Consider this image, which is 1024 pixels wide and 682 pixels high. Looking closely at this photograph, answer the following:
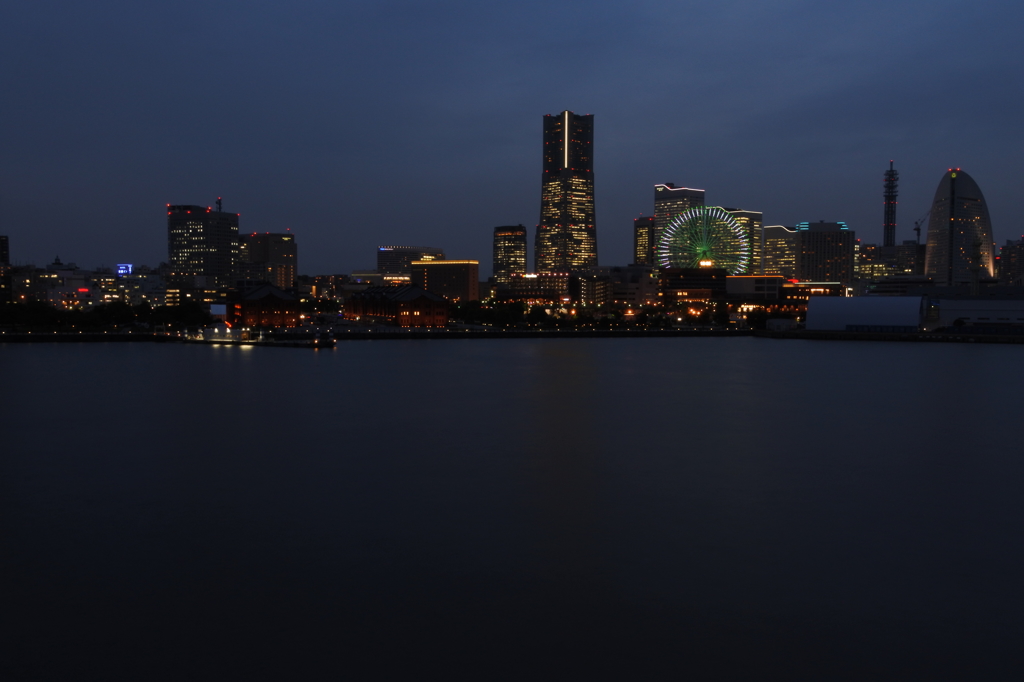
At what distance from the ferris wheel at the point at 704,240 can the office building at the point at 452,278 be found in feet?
138

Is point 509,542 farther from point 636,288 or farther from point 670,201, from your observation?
point 670,201

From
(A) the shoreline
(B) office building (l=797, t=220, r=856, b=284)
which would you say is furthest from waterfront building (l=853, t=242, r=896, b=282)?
(A) the shoreline

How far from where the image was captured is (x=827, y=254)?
11912 centimetres

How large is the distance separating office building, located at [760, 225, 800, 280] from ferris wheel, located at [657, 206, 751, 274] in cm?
5227

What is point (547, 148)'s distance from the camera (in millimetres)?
134625

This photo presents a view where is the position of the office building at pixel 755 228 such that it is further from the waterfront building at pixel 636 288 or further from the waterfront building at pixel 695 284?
the waterfront building at pixel 695 284

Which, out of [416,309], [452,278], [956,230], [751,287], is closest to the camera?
[416,309]

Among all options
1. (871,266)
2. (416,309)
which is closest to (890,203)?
(871,266)

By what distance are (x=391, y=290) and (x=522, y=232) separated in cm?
7209

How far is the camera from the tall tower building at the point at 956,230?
84.8 m

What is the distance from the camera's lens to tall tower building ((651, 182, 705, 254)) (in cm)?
13862

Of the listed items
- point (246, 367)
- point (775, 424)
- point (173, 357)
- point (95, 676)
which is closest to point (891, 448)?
point (775, 424)

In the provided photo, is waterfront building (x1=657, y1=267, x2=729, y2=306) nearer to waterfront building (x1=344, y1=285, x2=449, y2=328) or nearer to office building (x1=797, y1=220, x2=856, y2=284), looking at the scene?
waterfront building (x1=344, y1=285, x2=449, y2=328)

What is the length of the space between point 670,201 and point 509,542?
139 m
